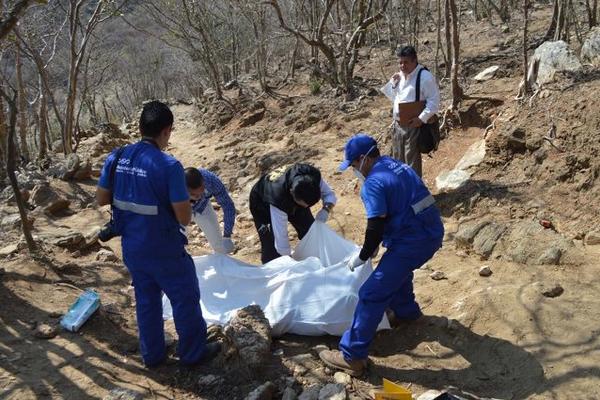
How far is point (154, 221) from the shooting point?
9.75 ft

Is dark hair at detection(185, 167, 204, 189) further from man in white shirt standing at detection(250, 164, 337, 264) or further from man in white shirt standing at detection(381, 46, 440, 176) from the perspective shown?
man in white shirt standing at detection(381, 46, 440, 176)

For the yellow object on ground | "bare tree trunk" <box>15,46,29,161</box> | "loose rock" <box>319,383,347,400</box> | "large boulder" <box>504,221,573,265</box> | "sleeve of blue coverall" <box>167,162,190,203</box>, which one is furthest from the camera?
"bare tree trunk" <box>15,46,29,161</box>

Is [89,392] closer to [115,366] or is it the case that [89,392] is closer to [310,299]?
[115,366]

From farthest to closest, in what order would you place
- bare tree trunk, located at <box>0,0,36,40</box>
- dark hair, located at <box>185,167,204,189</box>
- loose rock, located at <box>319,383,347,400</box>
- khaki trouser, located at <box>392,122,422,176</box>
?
khaki trouser, located at <box>392,122,422,176</box>, dark hair, located at <box>185,167,204,189</box>, bare tree trunk, located at <box>0,0,36,40</box>, loose rock, located at <box>319,383,347,400</box>

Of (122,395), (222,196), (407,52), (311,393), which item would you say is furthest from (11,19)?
(407,52)

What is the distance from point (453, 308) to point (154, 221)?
213 cm

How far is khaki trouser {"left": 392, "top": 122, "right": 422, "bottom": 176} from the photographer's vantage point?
533 centimetres

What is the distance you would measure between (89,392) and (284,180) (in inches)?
72.8

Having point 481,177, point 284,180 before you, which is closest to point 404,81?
point 481,177

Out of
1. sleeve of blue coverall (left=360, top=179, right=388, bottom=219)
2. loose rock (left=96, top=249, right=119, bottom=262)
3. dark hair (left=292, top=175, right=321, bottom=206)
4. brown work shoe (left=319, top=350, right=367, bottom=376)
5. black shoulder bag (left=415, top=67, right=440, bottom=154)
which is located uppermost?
sleeve of blue coverall (left=360, top=179, right=388, bottom=219)

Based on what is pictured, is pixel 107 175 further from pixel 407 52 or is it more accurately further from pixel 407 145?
pixel 407 145

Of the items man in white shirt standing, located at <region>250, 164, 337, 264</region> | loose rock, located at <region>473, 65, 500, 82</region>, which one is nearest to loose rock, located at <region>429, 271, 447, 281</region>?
man in white shirt standing, located at <region>250, 164, 337, 264</region>

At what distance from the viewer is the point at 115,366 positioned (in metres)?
3.32

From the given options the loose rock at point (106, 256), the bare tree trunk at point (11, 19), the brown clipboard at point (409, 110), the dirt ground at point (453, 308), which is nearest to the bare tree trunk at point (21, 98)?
the dirt ground at point (453, 308)
